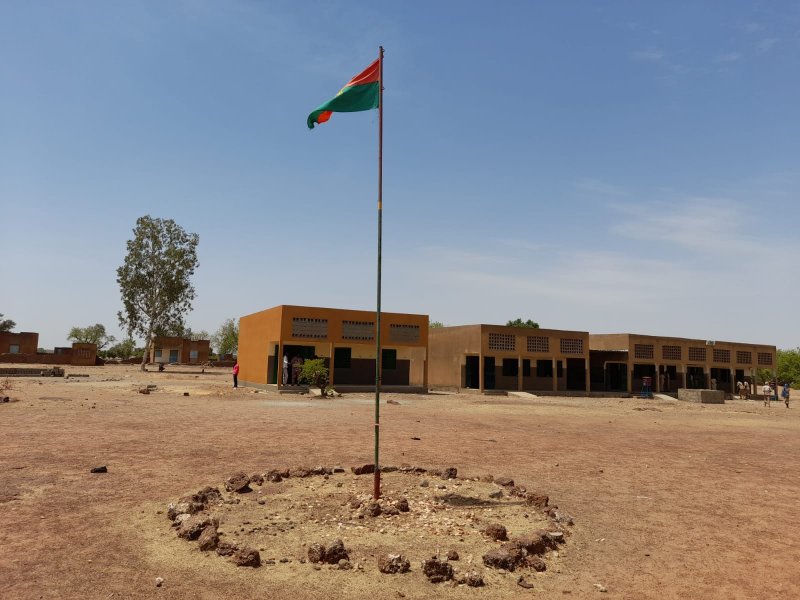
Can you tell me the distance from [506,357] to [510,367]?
3.93ft

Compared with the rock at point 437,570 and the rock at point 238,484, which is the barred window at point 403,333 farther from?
the rock at point 437,570

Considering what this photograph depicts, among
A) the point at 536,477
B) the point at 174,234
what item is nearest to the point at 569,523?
the point at 536,477

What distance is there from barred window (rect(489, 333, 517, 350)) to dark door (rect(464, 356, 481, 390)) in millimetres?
1844

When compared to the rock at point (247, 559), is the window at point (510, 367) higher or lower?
higher

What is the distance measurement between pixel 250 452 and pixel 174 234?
5466 cm

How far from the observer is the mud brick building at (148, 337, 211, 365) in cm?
8475

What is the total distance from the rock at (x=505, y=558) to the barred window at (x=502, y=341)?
31.7 m

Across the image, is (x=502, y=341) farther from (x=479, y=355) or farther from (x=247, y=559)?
(x=247, y=559)

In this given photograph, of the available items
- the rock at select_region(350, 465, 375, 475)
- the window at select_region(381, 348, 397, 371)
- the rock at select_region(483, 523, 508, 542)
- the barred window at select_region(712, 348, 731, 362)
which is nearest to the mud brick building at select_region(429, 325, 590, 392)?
the window at select_region(381, 348, 397, 371)

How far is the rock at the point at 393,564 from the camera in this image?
5.55 metres

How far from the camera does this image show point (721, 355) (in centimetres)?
4619

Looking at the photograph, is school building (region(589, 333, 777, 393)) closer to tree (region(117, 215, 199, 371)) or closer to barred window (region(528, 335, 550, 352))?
barred window (region(528, 335, 550, 352))

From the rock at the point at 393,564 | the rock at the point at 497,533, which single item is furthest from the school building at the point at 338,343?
the rock at the point at 393,564

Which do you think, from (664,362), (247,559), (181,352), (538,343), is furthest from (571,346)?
(181,352)
